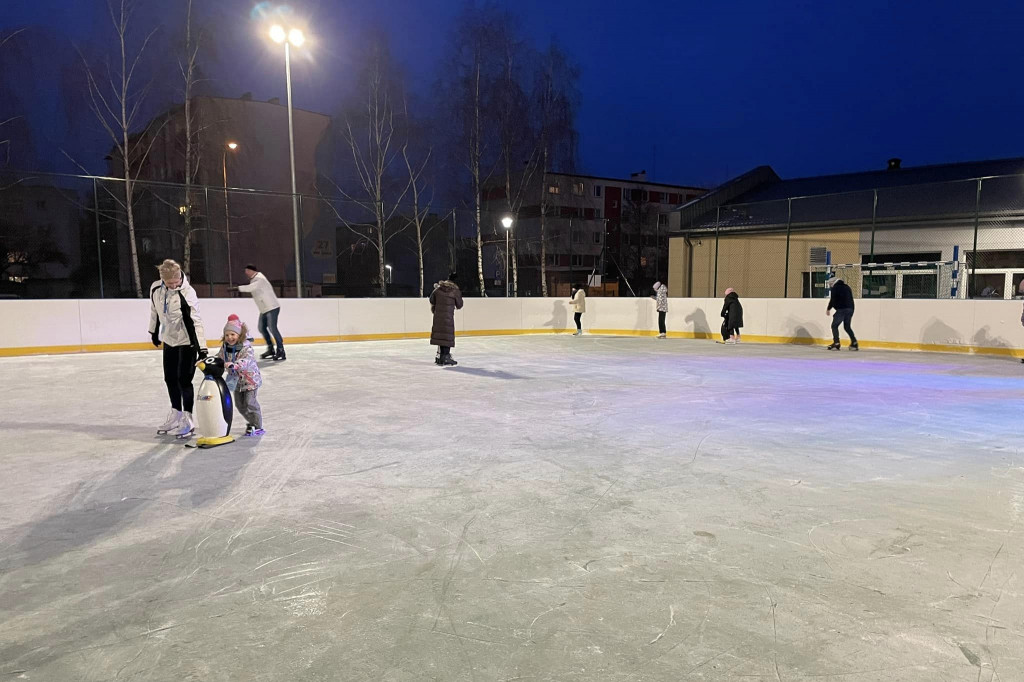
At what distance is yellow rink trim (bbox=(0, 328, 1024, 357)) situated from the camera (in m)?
11.9

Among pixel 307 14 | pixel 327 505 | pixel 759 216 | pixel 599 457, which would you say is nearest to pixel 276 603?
pixel 327 505

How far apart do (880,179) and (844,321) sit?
1514 cm

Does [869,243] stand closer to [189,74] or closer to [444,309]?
[444,309]

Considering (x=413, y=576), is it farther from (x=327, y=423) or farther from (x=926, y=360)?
(x=926, y=360)

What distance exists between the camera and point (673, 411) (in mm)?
6367

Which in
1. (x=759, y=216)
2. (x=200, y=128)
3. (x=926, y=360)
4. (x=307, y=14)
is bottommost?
(x=926, y=360)

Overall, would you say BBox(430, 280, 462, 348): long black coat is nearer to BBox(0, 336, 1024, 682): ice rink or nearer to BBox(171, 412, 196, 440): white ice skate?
BBox(0, 336, 1024, 682): ice rink

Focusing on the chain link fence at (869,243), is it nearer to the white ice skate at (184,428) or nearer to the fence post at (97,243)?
the white ice skate at (184,428)

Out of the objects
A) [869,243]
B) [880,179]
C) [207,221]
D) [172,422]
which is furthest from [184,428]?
[880,179]

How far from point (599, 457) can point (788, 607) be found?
2.28 metres

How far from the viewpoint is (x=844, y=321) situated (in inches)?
514

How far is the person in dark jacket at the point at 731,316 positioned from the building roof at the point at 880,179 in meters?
7.93

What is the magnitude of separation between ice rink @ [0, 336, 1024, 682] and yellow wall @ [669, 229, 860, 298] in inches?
563

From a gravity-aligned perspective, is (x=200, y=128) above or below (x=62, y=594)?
above
